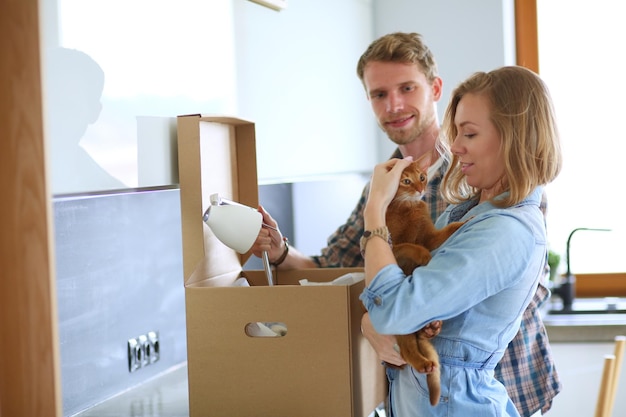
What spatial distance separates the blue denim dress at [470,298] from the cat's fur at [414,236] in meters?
0.03

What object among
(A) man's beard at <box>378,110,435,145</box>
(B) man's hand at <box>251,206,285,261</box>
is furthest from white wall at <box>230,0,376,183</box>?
(A) man's beard at <box>378,110,435,145</box>

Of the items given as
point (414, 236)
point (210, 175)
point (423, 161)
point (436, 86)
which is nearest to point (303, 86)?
point (436, 86)

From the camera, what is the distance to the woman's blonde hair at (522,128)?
1.29 m

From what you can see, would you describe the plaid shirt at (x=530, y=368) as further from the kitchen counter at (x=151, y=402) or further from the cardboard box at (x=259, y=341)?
the kitchen counter at (x=151, y=402)

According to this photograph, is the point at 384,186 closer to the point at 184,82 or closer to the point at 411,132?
the point at 184,82

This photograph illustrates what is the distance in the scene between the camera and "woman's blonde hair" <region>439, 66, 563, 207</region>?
129 cm

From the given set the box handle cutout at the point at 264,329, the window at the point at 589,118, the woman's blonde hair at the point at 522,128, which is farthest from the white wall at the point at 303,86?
the window at the point at 589,118

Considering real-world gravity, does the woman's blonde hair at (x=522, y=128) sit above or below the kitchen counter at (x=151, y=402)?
above

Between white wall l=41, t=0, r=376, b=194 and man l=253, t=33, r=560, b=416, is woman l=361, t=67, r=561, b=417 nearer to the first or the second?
white wall l=41, t=0, r=376, b=194

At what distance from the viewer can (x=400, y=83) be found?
2.14 m

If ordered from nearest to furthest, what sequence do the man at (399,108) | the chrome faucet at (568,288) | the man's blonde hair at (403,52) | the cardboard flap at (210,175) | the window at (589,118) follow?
the cardboard flap at (210,175) → the man at (399,108) → the man's blonde hair at (403,52) → the chrome faucet at (568,288) → the window at (589,118)

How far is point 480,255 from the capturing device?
1.21 meters

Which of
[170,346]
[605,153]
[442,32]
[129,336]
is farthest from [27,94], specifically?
[605,153]

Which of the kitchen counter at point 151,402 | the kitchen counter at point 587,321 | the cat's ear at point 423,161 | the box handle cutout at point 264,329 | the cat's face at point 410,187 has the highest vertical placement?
the cat's ear at point 423,161
